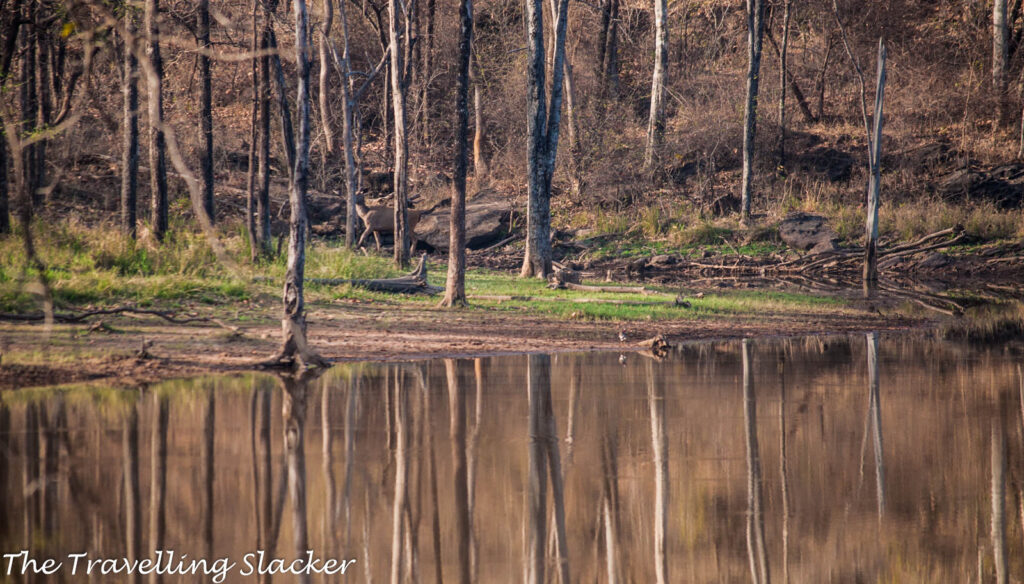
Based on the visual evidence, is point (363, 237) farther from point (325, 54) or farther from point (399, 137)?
point (325, 54)

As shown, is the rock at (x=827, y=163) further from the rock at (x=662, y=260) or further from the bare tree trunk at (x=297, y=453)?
the bare tree trunk at (x=297, y=453)

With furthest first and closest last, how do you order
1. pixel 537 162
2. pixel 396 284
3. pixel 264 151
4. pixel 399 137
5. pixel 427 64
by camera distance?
pixel 427 64 < pixel 399 137 < pixel 537 162 < pixel 264 151 < pixel 396 284

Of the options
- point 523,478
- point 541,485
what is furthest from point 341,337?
point 541,485

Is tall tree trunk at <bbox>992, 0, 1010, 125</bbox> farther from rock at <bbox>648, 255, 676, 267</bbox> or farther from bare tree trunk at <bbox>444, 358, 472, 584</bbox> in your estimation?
bare tree trunk at <bbox>444, 358, 472, 584</bbox>

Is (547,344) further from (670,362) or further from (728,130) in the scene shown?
(728,130)

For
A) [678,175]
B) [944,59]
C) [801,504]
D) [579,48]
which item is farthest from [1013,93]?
[801,504]

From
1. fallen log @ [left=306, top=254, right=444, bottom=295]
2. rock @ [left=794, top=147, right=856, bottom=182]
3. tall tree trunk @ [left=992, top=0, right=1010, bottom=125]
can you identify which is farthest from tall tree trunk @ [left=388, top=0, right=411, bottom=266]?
tall tree trunk @ [left=992, top=0, right=1010, bottom=125]

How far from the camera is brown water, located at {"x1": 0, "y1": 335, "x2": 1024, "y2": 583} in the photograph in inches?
241

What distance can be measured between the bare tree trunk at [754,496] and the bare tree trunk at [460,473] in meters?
1.80

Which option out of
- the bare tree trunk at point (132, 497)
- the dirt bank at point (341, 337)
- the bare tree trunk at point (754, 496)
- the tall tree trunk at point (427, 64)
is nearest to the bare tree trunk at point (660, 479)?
the bare tree trunk at point (754, 496)

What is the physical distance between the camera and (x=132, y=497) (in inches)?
274

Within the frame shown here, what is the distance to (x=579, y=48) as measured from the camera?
47531 mm

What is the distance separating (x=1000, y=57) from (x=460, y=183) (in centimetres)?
3134

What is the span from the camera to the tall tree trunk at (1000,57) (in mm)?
40156
